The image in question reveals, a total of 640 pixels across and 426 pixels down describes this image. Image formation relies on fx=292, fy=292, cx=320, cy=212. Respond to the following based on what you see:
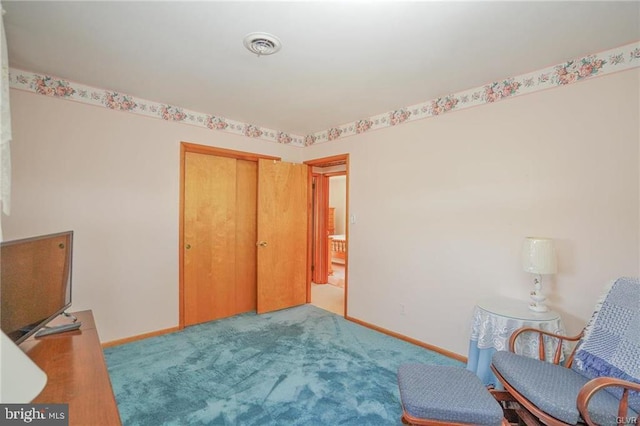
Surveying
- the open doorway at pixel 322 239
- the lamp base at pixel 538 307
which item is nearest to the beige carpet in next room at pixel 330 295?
the open doorway at pixel 322 239

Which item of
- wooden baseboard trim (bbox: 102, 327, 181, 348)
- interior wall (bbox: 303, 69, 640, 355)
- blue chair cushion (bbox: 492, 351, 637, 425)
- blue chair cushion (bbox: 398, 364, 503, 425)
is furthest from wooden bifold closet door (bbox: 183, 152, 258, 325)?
blue chair cushion (bbox: 492, 351, 637, 425)

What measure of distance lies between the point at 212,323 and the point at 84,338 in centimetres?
203

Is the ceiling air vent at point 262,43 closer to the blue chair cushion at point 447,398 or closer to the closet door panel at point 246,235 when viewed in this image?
the closet door panel at point 246,235

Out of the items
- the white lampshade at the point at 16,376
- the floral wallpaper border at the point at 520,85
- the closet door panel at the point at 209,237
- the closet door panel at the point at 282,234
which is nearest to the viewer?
the white lampshade at the point at 16,376

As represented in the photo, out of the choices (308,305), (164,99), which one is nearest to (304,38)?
(164,99)

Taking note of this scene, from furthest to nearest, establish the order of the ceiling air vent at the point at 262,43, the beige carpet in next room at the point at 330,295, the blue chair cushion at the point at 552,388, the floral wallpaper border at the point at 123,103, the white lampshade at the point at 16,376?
the beige carpet in next room at the point at 330,295, the floral wallpaper border at the point at 123,103, the ceiling air vent at the point at 262,43, the blue chair cushion at the point at 552,388, the white lampshade at the point at 16,376

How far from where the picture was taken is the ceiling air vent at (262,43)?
1851mm

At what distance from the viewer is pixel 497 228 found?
8.15ft

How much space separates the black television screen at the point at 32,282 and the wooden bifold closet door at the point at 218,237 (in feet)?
5.67

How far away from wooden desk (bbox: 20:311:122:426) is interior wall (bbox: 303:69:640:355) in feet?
8.57

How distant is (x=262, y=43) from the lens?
1914 mm

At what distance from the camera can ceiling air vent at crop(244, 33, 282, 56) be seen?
1.85 m

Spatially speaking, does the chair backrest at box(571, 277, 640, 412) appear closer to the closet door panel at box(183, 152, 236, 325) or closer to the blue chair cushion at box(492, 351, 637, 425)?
the blue chair cushion at box(492, 351, 637, 425)

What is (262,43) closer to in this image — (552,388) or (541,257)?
(541,257)
